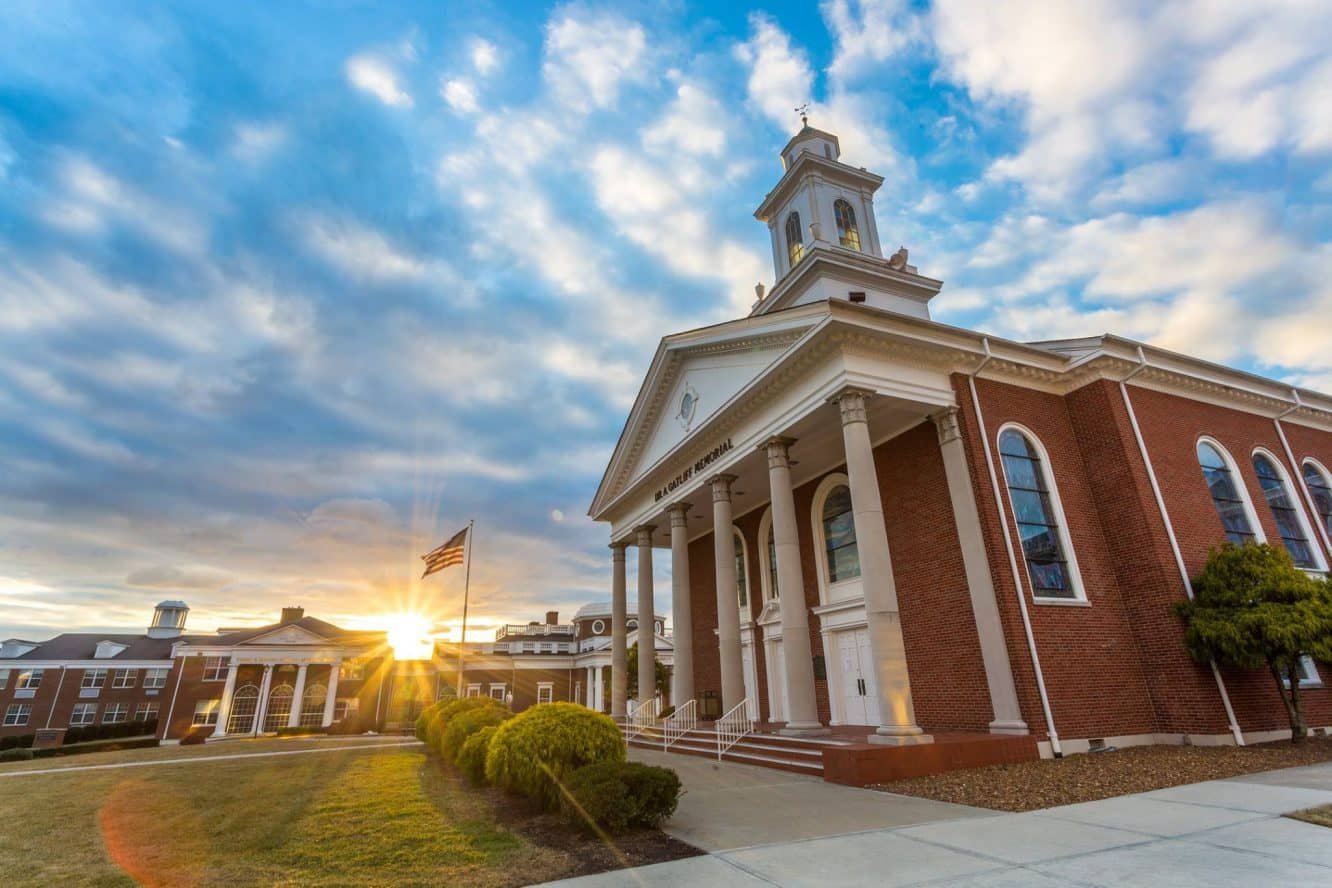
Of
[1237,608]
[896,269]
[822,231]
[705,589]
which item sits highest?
[822,231]

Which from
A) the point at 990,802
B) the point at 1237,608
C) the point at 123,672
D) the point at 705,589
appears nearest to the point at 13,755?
the point at 123,672

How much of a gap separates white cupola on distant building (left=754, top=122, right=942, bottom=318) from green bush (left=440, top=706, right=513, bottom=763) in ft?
56.5

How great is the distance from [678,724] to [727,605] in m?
3.93

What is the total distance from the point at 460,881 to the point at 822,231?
23.8 m

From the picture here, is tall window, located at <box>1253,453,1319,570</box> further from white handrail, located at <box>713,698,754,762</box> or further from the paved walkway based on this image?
white handrail, located at <box>713,698,754,762</box>

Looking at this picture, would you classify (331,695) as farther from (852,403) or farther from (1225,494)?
(1225,494)

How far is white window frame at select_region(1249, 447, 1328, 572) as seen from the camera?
17.5 meters

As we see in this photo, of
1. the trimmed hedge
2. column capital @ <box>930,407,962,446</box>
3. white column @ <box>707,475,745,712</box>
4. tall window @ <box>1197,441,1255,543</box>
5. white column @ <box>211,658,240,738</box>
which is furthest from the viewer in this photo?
white column @ <box>211,658,240,738</box>

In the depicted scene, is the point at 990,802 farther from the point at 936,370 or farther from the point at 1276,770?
the point at 936,370

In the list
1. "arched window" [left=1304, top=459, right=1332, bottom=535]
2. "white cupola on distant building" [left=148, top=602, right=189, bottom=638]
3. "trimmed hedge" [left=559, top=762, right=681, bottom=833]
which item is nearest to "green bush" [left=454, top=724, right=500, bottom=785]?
"trimmed hedge" [left=559, top=762, right=681, bottom=833]

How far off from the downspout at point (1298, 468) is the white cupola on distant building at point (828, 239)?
10.8m

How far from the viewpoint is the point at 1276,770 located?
1009 centimetres

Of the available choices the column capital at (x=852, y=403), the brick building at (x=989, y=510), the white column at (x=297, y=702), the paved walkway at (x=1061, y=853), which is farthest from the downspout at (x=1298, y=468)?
the white column at (x=297, y=702)

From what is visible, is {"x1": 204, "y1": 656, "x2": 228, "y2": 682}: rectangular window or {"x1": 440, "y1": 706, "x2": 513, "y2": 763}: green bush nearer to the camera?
{"x1": 440, "y1": 706, "x2": 513, "y2": 763}: green bush
